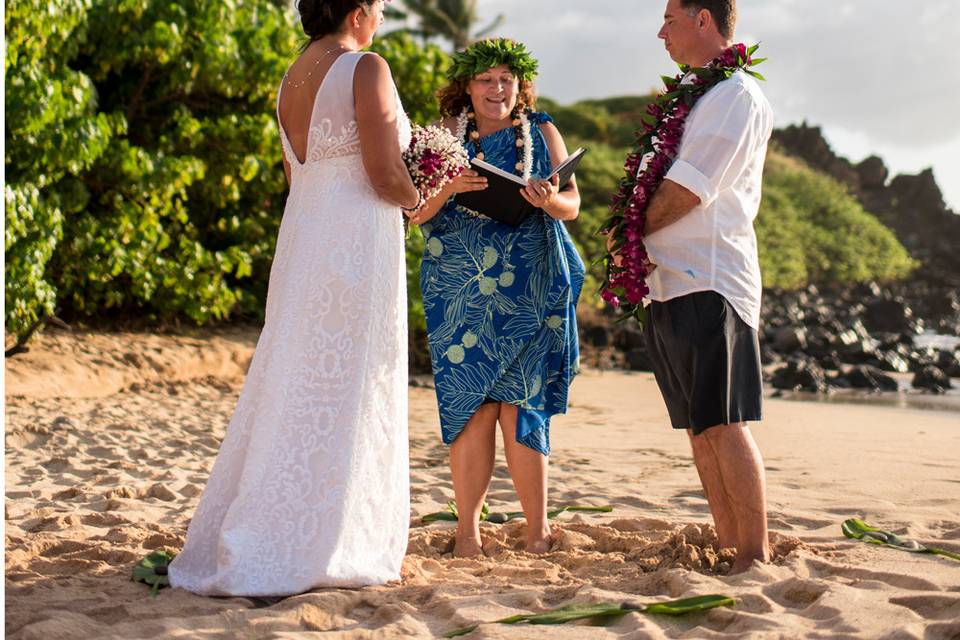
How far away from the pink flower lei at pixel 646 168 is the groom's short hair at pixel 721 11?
0.29ft

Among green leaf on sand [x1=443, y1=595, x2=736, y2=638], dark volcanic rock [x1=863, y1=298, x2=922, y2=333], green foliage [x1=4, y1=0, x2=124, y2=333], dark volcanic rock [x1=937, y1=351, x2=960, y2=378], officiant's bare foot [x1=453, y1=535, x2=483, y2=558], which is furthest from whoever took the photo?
dark volcanic rock [x1=863, y1=298, x2=922, y2=333]

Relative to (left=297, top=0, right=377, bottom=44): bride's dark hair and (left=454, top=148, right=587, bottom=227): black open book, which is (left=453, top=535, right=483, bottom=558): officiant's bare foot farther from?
(left=297, top=0, right=377, bottom=44): bride's dark hair

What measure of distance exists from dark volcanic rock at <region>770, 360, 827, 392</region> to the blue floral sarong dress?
1017cm

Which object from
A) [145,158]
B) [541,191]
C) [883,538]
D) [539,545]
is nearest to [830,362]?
[145,158]

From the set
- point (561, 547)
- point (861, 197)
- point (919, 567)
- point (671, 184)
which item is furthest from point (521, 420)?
point (861, 197)

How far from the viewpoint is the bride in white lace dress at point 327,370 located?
12.3ft

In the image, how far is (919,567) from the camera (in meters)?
3.92

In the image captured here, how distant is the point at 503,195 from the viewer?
14.7 feet

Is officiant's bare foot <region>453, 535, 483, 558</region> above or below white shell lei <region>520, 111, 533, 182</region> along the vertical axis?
below

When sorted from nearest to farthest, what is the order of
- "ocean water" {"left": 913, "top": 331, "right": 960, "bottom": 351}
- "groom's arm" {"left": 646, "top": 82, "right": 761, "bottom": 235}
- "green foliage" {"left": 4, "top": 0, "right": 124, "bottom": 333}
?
"groom's arm" {"left": 646, "top": 82, "right": 761, "bottom": 235}, "green foliage" {"left": 4, "top": 0, "right": 124, "bottom": 333}, "ocean water" {"left": 913, "top": 331, "right": 960, "bottom": 351}

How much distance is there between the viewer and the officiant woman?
15.1 ft

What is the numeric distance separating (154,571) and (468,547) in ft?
4.16

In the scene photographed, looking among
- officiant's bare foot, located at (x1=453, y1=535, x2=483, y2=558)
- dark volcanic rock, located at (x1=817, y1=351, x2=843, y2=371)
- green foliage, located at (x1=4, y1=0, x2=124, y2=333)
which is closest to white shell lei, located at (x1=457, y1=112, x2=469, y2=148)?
officiant's bare foot, located at (x1=453, y1=535, x2=483, y2=558)

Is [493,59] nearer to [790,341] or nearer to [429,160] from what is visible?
[429,160]
